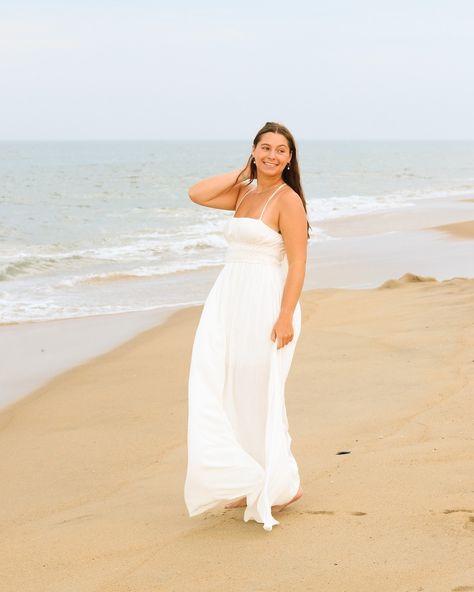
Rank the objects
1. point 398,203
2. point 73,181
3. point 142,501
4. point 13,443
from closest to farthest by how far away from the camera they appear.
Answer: point 142,501
point 13,443
point 398,203
point 73,181

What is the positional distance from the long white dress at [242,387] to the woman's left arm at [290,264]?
5 cm

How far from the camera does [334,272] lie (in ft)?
49.6

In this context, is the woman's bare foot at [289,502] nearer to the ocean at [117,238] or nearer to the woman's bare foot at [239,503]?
the woman's bare foot at [239,503]

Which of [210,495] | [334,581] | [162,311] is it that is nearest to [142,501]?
[210,495]

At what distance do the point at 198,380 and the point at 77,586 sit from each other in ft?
3.46

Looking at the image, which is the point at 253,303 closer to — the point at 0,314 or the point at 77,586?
the point at 77,586

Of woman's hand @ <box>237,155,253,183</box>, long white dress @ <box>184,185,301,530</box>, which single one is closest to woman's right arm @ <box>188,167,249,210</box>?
woman's hand @ <box>237,155,253,183</box>

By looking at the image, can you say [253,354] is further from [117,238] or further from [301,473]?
[117,238]

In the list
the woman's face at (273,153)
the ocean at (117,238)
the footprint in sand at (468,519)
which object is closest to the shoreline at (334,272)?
the ocean at (117,238)

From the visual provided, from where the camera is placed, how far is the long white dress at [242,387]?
402 centimetres

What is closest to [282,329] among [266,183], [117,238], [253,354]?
[253,354]

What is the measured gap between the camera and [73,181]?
2239 inches

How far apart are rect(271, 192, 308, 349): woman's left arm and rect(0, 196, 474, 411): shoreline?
157 inches

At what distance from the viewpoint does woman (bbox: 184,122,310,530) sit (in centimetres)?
403
